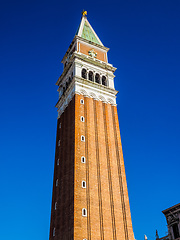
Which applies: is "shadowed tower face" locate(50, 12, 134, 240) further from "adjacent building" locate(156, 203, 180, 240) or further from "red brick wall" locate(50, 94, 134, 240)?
"adjacent building" locate(156, 203, 180, 240)

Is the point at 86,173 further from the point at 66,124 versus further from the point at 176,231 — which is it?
the point at 176,231

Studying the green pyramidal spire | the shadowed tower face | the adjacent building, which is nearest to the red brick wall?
the shadowed tower face

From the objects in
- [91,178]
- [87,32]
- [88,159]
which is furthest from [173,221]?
[87,32]

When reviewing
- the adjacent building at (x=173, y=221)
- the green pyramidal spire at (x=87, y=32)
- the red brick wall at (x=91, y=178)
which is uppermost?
the green pyramidal spire at (x=87, y=32)

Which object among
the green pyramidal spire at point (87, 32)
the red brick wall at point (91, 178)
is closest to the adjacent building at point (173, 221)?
the red brick wall at point (91, 178)

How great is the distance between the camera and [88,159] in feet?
125

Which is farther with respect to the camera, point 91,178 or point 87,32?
point 87,32

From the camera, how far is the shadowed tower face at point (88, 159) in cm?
3350

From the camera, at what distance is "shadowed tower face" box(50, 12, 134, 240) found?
110 feet

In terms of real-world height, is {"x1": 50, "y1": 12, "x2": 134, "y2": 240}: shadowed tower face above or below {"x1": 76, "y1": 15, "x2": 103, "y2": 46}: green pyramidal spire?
below

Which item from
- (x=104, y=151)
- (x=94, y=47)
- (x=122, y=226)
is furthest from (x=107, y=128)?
(x=94, y=47)

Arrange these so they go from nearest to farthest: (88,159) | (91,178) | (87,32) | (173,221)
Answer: (173,221), (91,178), (88,159), (87,32)

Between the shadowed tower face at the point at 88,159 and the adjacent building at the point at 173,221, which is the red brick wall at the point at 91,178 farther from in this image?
the adjacent building at the point at 173,221

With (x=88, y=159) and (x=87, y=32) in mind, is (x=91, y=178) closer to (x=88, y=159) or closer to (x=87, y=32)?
(x=88, y=159)
